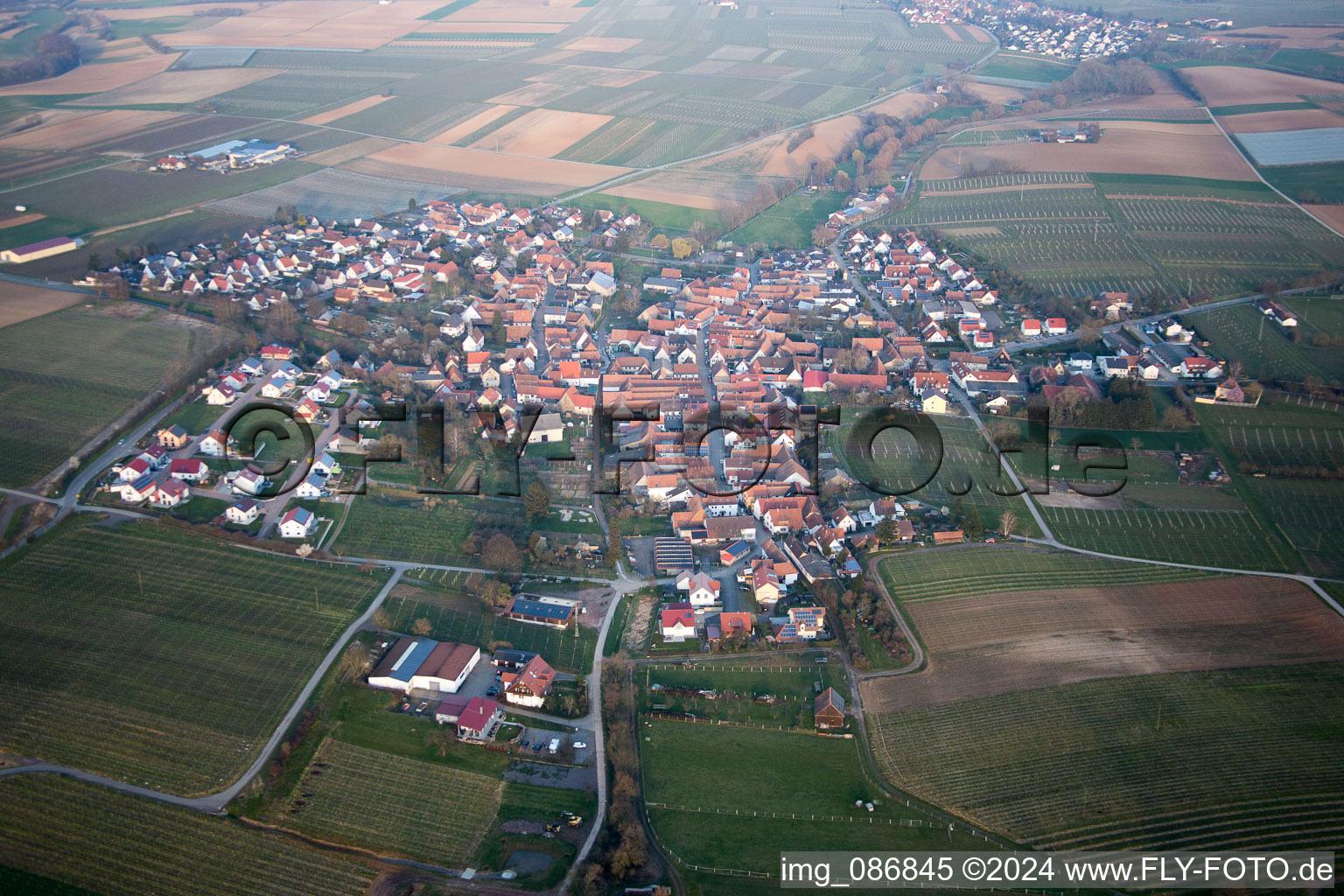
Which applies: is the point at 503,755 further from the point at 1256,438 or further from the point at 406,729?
the point at 1256,438

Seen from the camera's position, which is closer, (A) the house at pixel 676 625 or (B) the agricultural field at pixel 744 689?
(B) the agricultural field at pixel 744 689

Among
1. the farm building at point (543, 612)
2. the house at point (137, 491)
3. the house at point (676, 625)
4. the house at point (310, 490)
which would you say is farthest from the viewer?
the house at point (310, 490)

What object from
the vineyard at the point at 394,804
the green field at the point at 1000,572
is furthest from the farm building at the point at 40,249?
the green field at the point at 1000,572

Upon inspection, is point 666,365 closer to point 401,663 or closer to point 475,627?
point 475,627

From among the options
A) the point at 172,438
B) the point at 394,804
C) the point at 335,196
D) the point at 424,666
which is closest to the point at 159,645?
the point at 424,666

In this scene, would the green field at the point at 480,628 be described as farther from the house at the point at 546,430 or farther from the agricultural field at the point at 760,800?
the house at the point at 546,430

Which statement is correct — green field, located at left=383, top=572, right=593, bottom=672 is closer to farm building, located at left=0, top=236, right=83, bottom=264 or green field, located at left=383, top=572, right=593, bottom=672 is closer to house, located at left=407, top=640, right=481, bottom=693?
house, located at left=407, top=640, right=481, bottom=693
